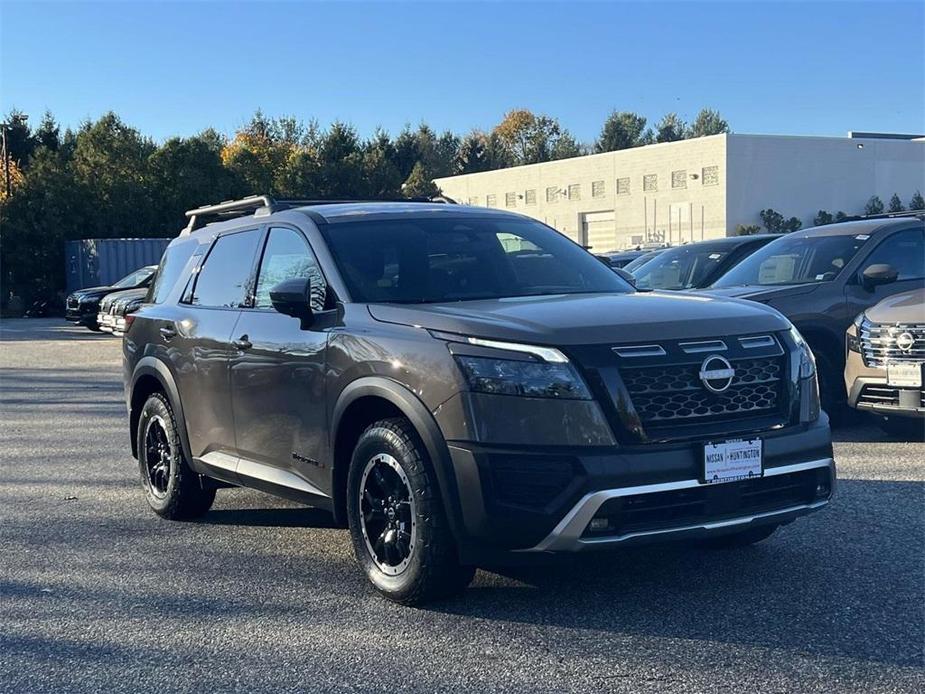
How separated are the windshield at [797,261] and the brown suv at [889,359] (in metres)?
1.04

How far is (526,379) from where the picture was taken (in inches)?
173

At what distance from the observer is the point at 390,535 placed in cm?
489

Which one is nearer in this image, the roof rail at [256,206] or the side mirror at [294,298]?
the side mirror at [294,298]

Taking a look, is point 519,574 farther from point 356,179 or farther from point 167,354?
point 356,179

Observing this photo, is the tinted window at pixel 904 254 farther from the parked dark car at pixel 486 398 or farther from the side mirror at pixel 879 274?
the parked dark car at pixel 486 398

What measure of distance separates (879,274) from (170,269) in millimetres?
5838

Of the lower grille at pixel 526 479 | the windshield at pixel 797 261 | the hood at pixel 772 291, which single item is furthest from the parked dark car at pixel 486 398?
the windshield at pixel 797 261

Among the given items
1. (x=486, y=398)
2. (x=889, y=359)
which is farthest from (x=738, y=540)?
(x=889, y=359)

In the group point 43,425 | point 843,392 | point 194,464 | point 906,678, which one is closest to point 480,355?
point 906,678

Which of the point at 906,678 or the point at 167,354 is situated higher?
the point at 167,354

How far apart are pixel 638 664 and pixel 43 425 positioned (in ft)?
28.4

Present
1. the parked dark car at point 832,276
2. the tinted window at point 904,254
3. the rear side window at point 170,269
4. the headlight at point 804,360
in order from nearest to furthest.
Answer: the headlight at point 804,360 < the rear side window at point 170,269 < the parked dark car at point 832,276 < the tinted window at point 904,254

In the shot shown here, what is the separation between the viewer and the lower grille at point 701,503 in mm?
4332

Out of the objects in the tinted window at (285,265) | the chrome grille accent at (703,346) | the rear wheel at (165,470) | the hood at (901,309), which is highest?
the tinted window at (285,265)
